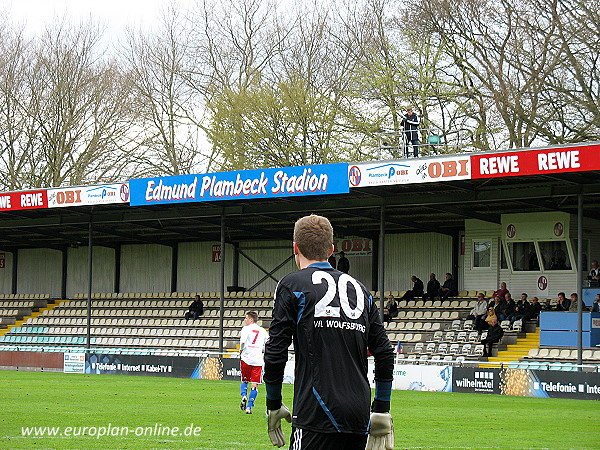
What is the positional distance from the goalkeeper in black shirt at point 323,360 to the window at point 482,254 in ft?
90.0

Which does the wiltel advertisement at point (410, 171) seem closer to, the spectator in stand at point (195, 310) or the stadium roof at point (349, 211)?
the stadium roof at point (349, 211)

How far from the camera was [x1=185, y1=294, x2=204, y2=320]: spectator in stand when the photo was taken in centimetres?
3616

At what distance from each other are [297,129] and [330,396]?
3498 cm

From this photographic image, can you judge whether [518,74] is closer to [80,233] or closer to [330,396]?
[80,233]

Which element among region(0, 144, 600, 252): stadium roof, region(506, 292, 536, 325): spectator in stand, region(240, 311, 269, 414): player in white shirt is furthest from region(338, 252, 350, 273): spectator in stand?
region(240, 311, 269, 414): player in white shirt

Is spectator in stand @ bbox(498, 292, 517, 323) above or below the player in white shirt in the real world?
above

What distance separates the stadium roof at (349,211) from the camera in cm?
2486

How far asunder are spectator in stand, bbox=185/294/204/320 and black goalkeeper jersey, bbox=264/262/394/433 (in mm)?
31244

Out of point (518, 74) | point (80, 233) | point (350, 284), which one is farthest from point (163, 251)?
point (350, 284)

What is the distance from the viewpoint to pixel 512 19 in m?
33.6

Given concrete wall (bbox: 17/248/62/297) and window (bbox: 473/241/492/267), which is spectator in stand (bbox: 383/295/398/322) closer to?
window (bbox: 473/241/492/267)

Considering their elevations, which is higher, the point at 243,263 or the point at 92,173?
the point at 92,173

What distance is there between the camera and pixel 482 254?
32.2 m

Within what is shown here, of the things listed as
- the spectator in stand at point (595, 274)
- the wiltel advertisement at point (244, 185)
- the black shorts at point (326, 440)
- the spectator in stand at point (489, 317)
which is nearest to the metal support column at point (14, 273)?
the wiltel advertisement at point (244, 185)
